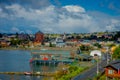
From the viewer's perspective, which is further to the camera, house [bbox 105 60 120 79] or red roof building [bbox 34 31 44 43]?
red roof building [bbox 34 31 44 43]

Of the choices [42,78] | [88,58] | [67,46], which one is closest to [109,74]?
[42,78]

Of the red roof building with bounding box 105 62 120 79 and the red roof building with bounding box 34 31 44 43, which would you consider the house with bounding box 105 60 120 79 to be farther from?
the red roof building with bounding box 34 31 44 43

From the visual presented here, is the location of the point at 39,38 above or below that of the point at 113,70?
above

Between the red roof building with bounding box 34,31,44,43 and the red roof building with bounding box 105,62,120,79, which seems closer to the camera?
the red roof building with bounding box 105,62,120,79

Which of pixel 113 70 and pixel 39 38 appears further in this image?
pixel 39 38

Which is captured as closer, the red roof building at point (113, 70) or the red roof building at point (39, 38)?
the red roof building at point (113, 70)

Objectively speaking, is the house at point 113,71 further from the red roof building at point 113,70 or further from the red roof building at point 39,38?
the red roof building at point 39,38

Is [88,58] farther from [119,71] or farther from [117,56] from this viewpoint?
[119,71]

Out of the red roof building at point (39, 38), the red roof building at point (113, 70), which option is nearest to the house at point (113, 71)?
the red roof building at point (113, 70)

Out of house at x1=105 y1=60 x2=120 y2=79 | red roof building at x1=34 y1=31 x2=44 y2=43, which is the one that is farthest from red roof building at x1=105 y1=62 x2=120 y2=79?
red roof building at x1=34 y1=31 x2=44 y2=43

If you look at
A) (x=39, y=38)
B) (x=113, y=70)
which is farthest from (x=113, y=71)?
(x=39, y=38)

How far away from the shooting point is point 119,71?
20.3m

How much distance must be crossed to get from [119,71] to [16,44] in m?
94.7

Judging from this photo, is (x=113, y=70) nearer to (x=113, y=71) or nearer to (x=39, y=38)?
(x=113, y=71)
